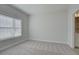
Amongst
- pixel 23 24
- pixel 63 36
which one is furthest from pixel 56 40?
pixel 23 24

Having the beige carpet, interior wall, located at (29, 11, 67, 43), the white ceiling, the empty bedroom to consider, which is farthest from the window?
interior wall, located at (29, 11, 67, 43)

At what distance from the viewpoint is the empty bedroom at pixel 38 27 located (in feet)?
15.9

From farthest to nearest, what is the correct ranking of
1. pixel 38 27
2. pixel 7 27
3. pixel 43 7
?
pixel 38 27 < pixel 43 7 < pixel 7 27

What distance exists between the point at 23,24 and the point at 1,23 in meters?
2.75

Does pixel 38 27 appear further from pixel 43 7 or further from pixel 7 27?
pixel 7 27

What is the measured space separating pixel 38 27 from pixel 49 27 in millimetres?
969

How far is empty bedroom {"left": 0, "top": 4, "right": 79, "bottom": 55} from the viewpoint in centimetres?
485

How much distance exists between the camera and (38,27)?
309 inches

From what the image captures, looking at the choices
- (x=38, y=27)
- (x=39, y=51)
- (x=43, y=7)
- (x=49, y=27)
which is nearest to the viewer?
(x=39, y=51)

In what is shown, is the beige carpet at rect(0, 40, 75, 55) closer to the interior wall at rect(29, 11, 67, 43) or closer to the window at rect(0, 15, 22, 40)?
the window at rect(0, 15, 22, 40)

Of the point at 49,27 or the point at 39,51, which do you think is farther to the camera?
the point at 49,27

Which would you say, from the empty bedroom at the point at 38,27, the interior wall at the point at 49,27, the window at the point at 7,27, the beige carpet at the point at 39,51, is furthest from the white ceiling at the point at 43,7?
the beige carpet at the point at 39,51

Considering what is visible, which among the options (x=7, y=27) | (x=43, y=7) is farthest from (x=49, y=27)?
(x=7, y=27)

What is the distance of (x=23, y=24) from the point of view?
7215 mm
